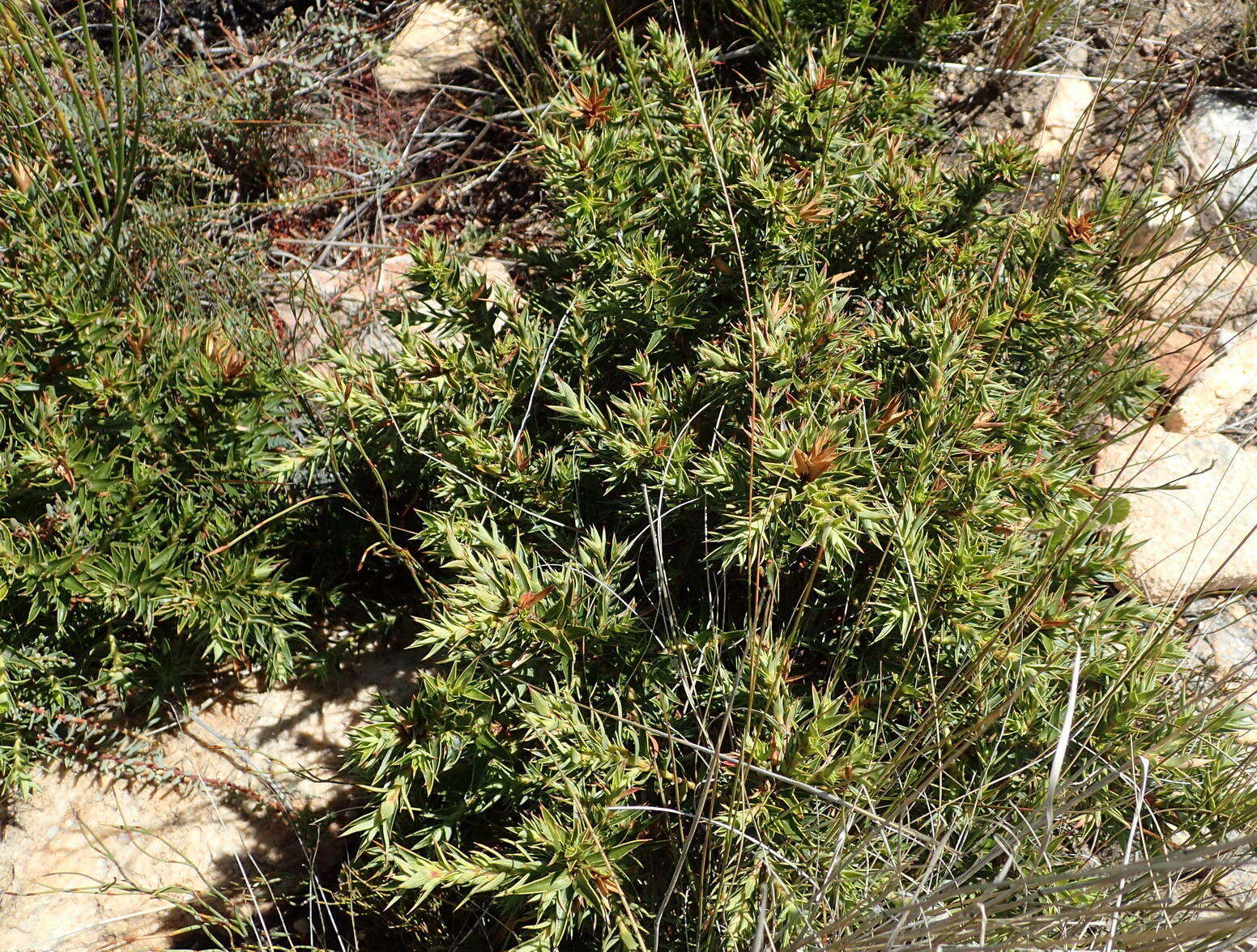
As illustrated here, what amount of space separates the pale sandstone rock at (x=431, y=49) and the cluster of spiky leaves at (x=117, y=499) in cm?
192

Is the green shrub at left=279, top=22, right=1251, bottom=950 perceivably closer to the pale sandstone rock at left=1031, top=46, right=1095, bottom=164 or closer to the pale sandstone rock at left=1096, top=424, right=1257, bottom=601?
the pale sandstone rock at left=1096, top=424, right=1257, bottom=601

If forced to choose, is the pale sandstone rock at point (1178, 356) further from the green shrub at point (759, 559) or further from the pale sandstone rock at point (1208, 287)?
the green shrub at point (759, 559)

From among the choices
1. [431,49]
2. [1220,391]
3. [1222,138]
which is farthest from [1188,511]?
[431,49]

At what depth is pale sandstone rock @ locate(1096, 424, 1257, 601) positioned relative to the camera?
8.67 ft

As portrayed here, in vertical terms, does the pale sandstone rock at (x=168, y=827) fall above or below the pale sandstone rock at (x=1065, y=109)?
below

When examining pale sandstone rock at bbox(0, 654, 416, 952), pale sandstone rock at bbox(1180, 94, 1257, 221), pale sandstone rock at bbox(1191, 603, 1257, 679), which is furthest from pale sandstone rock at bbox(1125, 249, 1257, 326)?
pale sandstone rock at bbox(0, 654, 416, 952)

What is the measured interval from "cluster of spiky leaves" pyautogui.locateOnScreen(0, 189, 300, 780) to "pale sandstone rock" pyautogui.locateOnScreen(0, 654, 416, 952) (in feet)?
0.55

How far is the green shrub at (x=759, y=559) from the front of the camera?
186 centimetres

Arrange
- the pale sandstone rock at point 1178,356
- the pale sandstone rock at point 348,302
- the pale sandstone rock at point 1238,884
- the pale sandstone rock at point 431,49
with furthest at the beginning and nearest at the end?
the pale sandstone rock at point 431,49
the pale sandstone rock at point 348,302
the pale sandstone rock at point 1178,356
the pale sandstone rock at point 1238,884

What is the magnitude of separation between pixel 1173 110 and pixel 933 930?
3.08 meters

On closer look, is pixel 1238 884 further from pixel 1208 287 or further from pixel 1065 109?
pixel 1065 109

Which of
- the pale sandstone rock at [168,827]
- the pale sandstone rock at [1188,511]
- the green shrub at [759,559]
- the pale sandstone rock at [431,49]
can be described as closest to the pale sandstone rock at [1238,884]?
the green shrub at [759,559]

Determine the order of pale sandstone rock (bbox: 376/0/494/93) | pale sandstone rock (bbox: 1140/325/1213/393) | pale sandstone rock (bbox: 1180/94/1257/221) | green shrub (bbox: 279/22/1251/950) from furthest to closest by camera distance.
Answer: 1. pale sandstone rock (bbox: 376/0/494/93)
2. pale sandstone rock (bbox: 1180/94/1257/221)
3. pale sandstone rock (bbox: 1140/325/1213/393)
4. green shrub (bbox: 279/22/1251/950)

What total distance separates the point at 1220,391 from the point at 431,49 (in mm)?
3428
